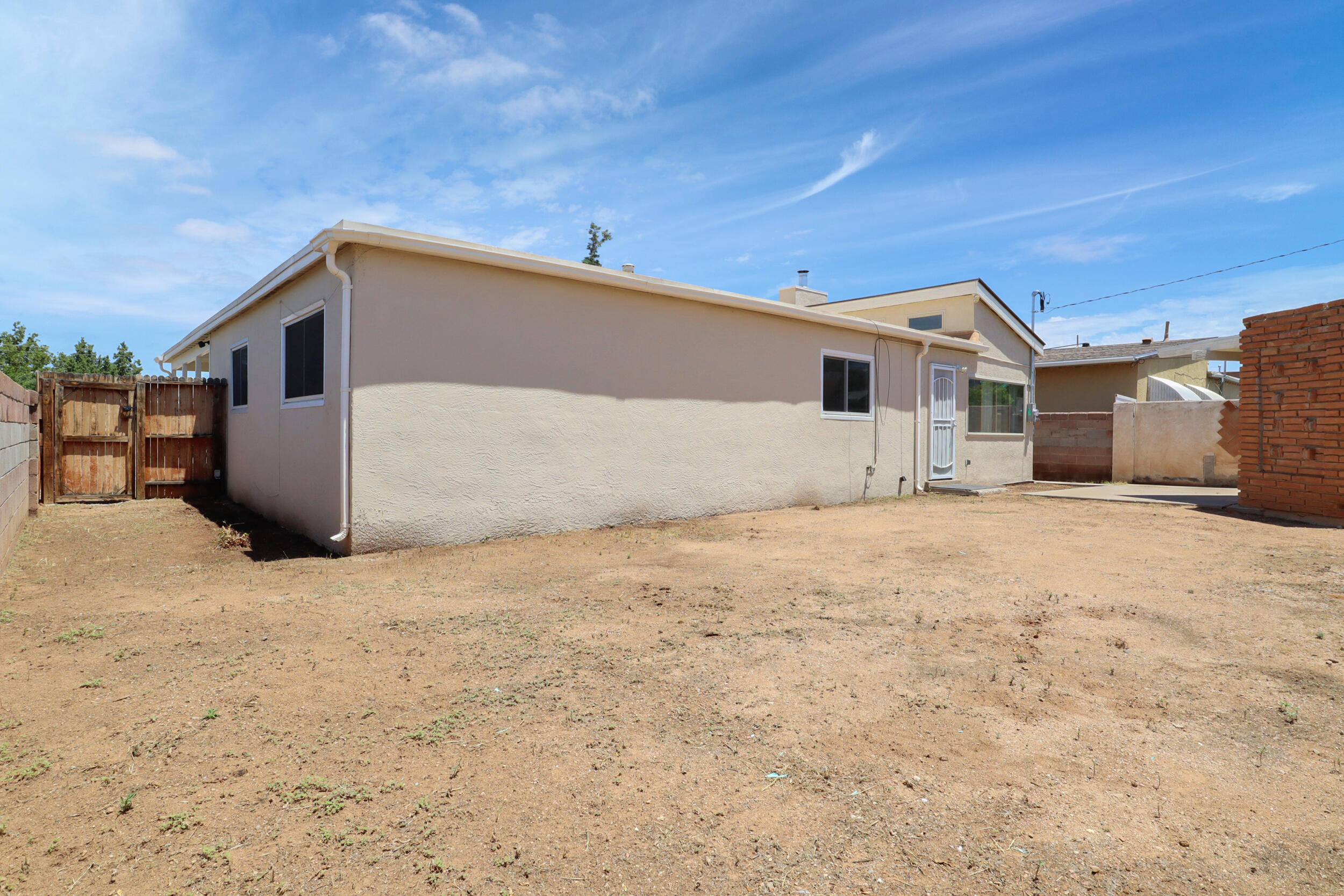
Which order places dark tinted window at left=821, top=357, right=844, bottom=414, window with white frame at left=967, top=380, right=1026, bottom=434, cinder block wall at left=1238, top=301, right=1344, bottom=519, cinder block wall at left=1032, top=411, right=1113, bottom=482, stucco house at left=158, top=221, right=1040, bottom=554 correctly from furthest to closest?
cinder block wall at left=1032, top=411, right=1113, bottom=482, window with white frame at left=967, top=380, right=1026, bottom=434, dark tinted window at left=821, top=357, right=844, bottom=414, cinder block wall at left=1238, top=301, right=1344, bottom=519, stucco house at left=158, top=221, right=1040, bottom=554

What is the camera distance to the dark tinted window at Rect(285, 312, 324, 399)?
7.09 m

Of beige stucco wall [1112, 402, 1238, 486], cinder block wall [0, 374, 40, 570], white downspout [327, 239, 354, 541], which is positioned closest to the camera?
cinder block wall [0, 374, 40, 570]

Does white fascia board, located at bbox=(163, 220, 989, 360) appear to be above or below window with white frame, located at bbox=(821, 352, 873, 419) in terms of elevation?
above

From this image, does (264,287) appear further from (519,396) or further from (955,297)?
(955,297)

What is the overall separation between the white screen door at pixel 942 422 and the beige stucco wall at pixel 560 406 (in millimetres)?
2954

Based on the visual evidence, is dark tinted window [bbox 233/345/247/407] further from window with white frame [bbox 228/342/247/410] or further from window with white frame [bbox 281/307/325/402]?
window with white frame [bbox 281/307/325/402]

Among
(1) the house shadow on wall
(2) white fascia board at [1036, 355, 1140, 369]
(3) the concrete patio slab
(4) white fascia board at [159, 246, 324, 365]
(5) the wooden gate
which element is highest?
(2) white fascia board at [1036, 355, 1140, 369]

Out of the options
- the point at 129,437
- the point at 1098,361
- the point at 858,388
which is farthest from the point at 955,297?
the point at 129,437

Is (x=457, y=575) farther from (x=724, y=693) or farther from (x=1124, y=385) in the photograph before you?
(x=1124, y=385)

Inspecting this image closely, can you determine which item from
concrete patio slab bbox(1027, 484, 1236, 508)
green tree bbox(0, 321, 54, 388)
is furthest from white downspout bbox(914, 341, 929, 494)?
green tree bbox(0, 321, 54, 388)

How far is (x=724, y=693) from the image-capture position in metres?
3.24

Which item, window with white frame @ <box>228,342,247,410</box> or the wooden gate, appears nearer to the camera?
the wooden gate

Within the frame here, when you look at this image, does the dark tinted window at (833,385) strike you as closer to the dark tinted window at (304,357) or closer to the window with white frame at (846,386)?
the window with white frame at (846,386)

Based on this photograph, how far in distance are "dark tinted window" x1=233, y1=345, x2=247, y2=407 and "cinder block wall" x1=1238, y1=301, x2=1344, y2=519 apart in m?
14.3
